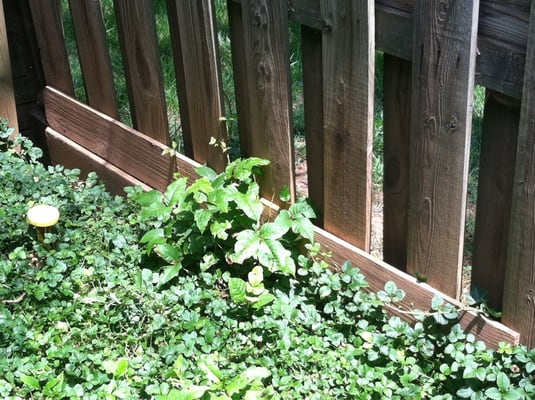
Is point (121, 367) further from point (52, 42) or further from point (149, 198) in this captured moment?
point (52, 42)

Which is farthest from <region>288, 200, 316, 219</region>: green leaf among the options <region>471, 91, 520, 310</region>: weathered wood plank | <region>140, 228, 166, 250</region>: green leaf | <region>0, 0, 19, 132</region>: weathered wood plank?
<region>0, 0, 19, 132</region>: weathered wood plank

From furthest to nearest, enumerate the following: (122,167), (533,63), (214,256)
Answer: (122,167)
(214,256)
(533,63)

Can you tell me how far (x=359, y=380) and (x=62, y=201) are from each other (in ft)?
5.93

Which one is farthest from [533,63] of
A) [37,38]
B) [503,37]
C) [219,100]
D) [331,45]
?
[37,38]

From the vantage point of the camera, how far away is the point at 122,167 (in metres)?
4.00

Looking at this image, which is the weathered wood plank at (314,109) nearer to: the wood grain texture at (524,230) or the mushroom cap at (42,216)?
the wood grain texture at (524,230)

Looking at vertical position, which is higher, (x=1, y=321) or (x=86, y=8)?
(x=86, y=8)

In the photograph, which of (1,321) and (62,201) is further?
(62,201)

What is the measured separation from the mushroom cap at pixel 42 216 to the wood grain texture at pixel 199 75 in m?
0.70

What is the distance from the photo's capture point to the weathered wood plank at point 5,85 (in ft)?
13.6

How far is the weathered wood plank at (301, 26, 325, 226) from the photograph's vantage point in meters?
2.82

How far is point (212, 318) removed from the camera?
3010 millimetres

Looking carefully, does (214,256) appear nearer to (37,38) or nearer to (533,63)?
(533,63)

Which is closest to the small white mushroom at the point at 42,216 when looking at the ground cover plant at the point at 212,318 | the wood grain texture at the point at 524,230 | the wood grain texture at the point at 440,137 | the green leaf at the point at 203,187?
the ground cover plant at the point at 212,318
